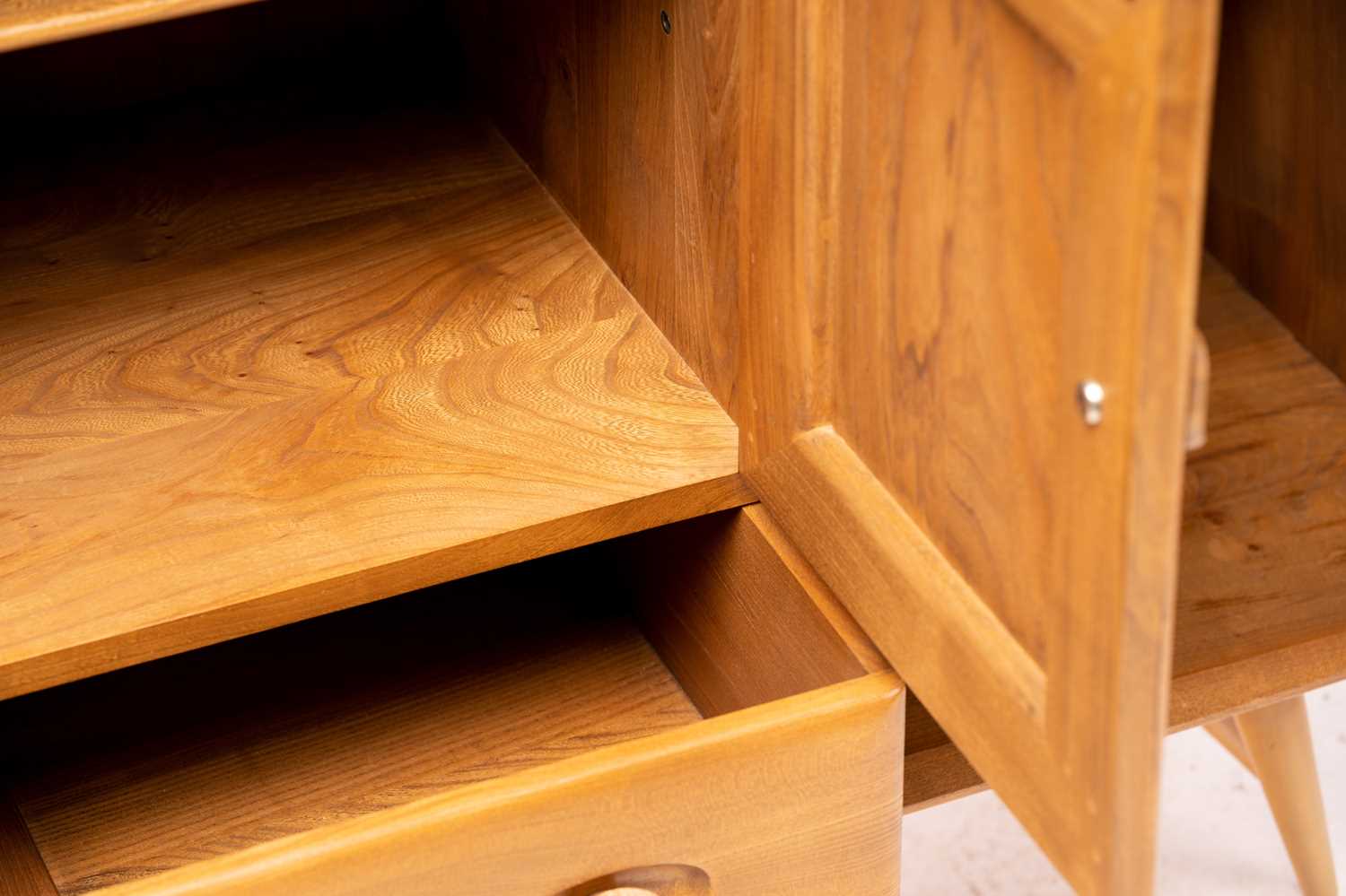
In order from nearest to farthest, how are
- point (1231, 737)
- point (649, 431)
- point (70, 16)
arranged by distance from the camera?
point (70, 16)
point (649, 431)
point (1231, 737)

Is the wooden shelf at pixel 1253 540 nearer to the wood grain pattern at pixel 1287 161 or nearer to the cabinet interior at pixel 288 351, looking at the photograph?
the wood grain pattern at pixel 1287 161

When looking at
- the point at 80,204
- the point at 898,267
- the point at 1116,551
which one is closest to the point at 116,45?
the point at 80,204

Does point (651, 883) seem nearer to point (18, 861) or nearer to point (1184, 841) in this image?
point (18, 861)

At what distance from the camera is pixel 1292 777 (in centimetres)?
95

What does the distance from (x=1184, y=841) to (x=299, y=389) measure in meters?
0.66

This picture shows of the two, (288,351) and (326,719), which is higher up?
(288,351)

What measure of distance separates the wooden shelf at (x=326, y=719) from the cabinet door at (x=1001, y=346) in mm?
208

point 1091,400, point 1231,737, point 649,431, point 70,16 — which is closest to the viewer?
point 1091,400

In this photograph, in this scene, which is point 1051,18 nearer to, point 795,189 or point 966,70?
point 966,70

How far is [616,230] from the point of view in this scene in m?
0.78

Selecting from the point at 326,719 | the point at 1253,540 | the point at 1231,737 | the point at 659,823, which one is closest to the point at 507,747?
the point at 326,719

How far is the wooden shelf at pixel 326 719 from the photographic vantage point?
2.46 feet

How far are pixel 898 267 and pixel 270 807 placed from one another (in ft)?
1.31

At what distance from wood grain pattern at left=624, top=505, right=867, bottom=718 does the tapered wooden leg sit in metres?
0.34
